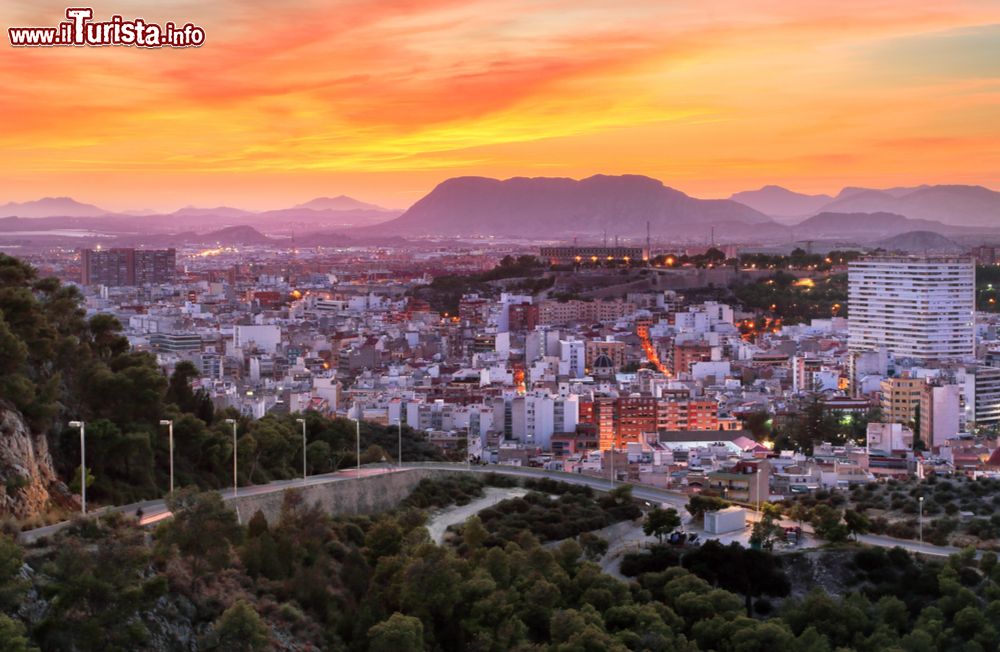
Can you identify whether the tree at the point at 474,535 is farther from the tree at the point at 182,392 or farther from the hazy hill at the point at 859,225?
the hazy hill at the point at 859,225

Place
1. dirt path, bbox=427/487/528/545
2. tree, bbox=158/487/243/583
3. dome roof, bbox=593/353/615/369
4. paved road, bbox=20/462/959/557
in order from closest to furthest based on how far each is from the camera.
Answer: tree, bbox=158/487/243/583 < paved road, bbox=20/462/959/557 < dirt path, bbox=427/487/528/545 < dome roof, bbox=593/353/615/369

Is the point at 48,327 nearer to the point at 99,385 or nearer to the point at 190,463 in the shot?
the point at 99,385

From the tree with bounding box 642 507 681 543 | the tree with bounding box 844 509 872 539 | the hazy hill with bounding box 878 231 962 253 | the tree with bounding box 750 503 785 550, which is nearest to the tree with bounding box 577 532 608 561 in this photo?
the tree with bounding box 642 507 681 543

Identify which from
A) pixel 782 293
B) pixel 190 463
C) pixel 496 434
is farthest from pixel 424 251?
pixel 190 463

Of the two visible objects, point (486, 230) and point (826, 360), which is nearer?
point (826, 360)

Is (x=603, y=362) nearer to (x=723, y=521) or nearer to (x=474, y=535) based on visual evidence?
(x=723, y=521)

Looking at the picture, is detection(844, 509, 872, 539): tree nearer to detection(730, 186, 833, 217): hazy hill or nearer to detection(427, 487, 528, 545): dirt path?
detection(427, 487, 528, 545): dirt path

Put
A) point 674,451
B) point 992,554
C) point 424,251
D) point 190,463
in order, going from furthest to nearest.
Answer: point 424,251 → point 674,451 → point 190,463 → point 992,554
